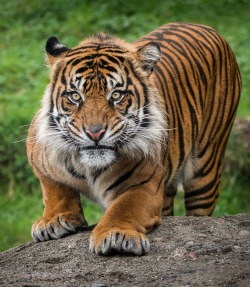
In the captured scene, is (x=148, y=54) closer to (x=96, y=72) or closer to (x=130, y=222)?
(x=96, y=72)

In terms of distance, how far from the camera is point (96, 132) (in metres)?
5.12

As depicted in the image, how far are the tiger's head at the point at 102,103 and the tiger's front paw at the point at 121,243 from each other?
42cm

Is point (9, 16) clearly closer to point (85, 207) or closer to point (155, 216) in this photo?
point (85, 207)

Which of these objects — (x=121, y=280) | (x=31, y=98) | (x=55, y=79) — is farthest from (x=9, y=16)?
(x=121, y=280)

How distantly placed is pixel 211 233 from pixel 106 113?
914 mm

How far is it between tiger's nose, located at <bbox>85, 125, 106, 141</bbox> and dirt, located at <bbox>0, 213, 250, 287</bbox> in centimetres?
63

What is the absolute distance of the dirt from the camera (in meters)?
4.75

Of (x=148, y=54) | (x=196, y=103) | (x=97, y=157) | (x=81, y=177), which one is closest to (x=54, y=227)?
(x=81, y=177)

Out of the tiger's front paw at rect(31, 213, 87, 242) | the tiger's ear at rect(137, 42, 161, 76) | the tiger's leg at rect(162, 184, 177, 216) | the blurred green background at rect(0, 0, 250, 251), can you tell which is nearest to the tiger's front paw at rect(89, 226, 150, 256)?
the tiger's front paw at rect(31, 213, 87, 242)

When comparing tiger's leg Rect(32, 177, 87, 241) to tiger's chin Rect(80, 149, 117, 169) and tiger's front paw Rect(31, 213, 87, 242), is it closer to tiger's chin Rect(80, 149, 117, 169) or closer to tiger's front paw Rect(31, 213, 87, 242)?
tiger's front paw Rect(31, 213, 87, 242)

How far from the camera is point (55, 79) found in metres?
5.64

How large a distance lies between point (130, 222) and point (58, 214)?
56cm

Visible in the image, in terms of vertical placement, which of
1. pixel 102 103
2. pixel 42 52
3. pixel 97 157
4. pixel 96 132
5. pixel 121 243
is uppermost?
pixel 42 52

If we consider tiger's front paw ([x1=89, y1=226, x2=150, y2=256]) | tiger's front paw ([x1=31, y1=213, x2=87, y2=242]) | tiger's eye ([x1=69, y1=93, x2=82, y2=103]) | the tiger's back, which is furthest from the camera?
the tiger's back
